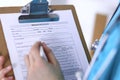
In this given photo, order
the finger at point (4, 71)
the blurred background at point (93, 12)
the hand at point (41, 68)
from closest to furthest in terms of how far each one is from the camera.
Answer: the hand at point (41, 68) < the finger at point (4, 71) < the blurred background at point (93, 12)

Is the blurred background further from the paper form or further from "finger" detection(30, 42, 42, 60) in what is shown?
"finger" detection(30, 42, 42, 60)

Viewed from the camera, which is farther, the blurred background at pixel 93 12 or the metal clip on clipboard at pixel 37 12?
the blurred background at pixel 93 12

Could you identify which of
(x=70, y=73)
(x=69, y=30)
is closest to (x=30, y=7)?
(x=69, y=30)

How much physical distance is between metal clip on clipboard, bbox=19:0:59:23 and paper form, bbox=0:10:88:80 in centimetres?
1

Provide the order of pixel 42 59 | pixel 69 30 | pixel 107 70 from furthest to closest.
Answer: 1. pixel 69 30
2. pixel 42 59
3. pixel 107 70

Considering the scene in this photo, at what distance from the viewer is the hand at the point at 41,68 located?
0.58 metres

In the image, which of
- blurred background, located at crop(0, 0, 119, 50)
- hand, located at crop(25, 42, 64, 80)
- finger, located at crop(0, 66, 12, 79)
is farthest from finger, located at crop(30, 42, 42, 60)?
blurred background, located at crop(0, 0, 119, 50)

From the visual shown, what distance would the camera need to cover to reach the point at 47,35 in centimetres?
79

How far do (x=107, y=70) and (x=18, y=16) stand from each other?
470 mm

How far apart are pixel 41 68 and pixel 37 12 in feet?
0.94

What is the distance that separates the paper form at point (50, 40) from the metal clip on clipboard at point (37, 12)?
0.6 inches

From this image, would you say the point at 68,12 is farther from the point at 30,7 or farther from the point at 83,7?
the point at 83,7

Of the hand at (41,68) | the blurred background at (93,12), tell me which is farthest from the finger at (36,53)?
the blurred background at (93,12)

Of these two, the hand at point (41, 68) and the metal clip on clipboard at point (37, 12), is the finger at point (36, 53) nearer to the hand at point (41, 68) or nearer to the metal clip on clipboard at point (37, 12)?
the hand at point (41, 68)
